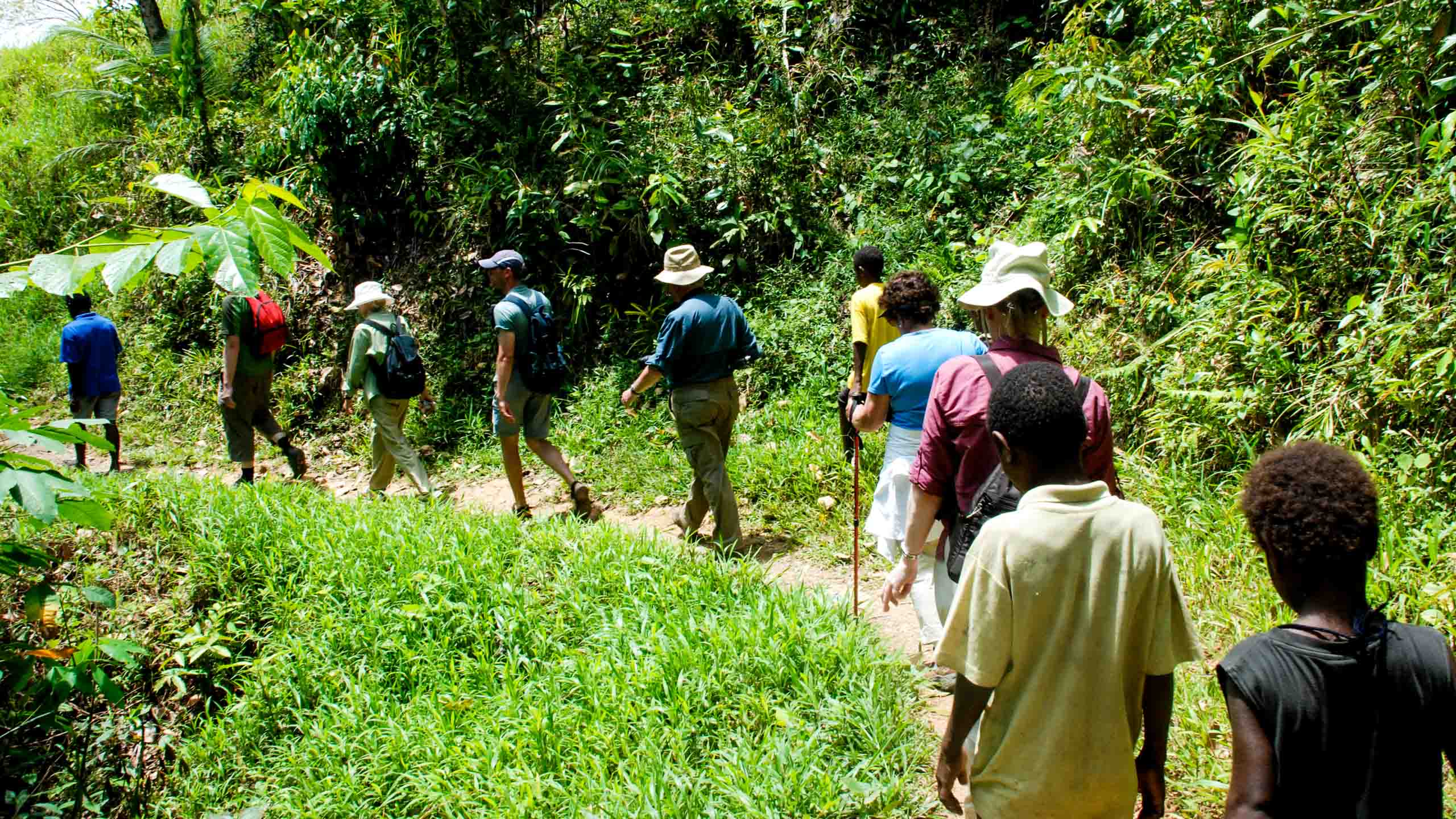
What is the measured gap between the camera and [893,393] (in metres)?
3.91

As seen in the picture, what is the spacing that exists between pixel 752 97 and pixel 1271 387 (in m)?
6.23

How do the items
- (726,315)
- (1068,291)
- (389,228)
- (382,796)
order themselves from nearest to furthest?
(382,796) → (726,315) → (1068,291) → (389,228)

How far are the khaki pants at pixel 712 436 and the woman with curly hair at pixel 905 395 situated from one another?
1840 mm

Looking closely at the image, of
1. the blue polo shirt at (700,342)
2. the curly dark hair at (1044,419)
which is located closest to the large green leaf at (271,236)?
the curly dark hair at (1044,419)

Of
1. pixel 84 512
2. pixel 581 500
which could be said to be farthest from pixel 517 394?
pixel 84 512

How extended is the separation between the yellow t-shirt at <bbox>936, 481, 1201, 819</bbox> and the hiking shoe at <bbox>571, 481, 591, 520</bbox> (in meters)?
4.96

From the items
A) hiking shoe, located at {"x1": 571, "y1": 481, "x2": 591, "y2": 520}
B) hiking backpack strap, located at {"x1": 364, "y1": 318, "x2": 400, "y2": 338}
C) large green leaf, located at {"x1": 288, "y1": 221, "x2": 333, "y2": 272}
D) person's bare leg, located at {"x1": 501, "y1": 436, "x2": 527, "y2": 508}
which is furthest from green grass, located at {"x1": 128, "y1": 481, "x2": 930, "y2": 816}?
large green leaf, located at {"x1": 288, "y1": 221, "x2": 333, "y2": 272}

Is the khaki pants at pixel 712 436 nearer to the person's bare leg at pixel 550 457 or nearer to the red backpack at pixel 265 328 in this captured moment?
the person's bare leg at pixel 550 457

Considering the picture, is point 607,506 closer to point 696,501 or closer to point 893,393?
point 696,501

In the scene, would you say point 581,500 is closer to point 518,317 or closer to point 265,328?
point 518,317

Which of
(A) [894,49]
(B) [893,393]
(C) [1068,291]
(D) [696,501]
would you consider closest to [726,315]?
(D) [696,501]

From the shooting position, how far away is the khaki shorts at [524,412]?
6.72 m

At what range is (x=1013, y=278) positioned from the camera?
309 cm

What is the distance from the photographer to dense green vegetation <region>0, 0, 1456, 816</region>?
4816mm
